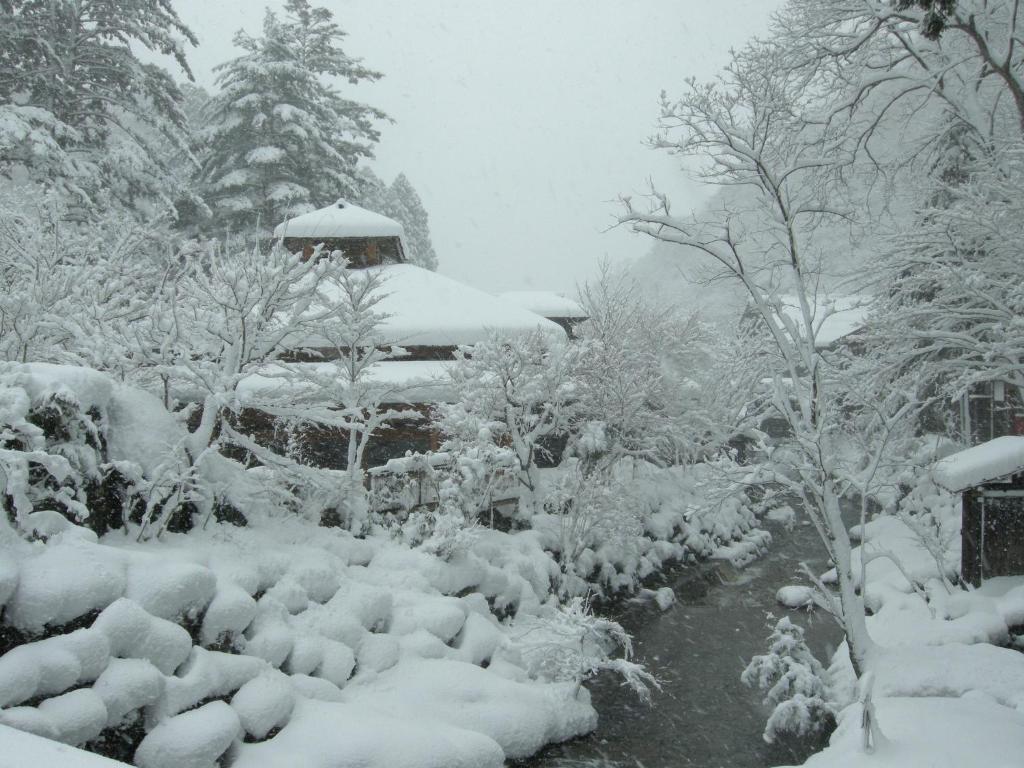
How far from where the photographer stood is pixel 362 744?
22.0 feet

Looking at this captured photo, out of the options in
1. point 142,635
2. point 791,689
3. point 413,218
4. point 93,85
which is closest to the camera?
point 142,635

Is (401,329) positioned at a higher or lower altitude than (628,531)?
higher

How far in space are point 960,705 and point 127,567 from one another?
9141 mm

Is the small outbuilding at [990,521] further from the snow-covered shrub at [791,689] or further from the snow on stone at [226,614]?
the snow on stone at [226,614]

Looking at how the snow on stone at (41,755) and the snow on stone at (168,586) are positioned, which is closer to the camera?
the snow on stone at (41,755)

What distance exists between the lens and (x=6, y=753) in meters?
1.64

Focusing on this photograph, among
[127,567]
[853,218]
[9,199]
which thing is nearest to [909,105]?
[853,218]

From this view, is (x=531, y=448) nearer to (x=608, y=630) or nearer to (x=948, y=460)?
(x=608, y=630)

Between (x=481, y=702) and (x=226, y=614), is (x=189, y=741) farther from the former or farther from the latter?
(x=481, y=702)

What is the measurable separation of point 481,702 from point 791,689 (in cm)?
459

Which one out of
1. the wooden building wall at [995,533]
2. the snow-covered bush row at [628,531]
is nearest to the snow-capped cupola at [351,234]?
the snow-covered bush row at [628,531]

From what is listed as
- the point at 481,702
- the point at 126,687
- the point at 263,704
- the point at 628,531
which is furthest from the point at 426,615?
the point at 628,531

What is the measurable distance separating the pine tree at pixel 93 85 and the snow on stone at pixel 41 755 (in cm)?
1804

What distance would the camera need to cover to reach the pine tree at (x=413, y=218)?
40188 millimetres
